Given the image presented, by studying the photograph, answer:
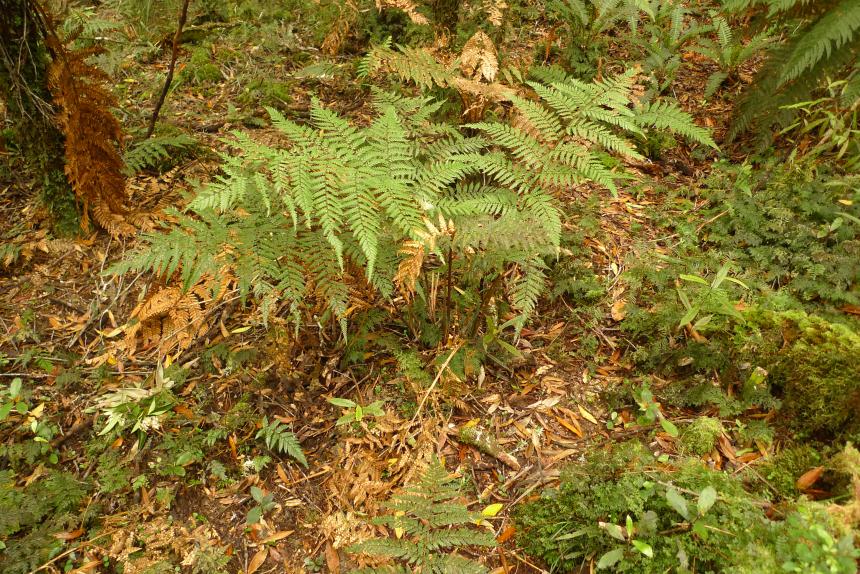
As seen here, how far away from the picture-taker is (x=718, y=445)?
2449 millimetres

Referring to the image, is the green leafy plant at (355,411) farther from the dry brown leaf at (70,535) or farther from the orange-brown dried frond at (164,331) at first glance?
the dry brown leaf at (70,535)

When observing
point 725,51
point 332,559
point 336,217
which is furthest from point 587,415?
point 725,51

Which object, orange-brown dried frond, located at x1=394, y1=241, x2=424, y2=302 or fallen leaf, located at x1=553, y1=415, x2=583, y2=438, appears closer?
orange-brown dried frond, located at x1=394, y1=241, x2=424, y2=302

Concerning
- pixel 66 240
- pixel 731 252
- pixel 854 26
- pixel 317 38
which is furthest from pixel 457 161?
pixel 317 38

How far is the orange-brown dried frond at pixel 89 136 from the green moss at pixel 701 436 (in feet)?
12.5

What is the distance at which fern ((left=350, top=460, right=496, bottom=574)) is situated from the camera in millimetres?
1997

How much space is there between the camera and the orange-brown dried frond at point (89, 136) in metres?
3.26

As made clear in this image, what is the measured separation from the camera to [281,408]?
9.76ft

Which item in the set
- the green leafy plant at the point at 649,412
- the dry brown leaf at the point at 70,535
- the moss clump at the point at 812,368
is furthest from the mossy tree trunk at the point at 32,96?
the moss clump at the point at 812,368

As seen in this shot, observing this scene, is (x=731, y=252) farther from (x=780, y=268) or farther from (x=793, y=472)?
(x=793, y=472)

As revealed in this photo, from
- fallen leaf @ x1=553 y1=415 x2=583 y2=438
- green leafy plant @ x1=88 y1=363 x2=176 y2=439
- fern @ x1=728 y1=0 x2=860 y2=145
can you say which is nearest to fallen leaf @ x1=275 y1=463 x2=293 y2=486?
green leafy plant @ x1=88 y1=363 x2=176 y2=439

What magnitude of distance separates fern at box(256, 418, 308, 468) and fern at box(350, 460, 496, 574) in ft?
2.46

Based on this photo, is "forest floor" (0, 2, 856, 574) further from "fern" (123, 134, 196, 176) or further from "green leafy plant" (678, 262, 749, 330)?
"fern" (123, 134, 196, 176)

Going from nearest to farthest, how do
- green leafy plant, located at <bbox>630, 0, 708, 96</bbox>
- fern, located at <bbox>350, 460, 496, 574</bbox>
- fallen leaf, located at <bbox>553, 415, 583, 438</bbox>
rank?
fern, located at <bbox>350, 460, 496, 574</bbox>, fallen leaf, located at <bbox>553, 415, 583, 438</bbox>, green leafy plant, located at <bbox>630, 0, 708, 96</bbox>
